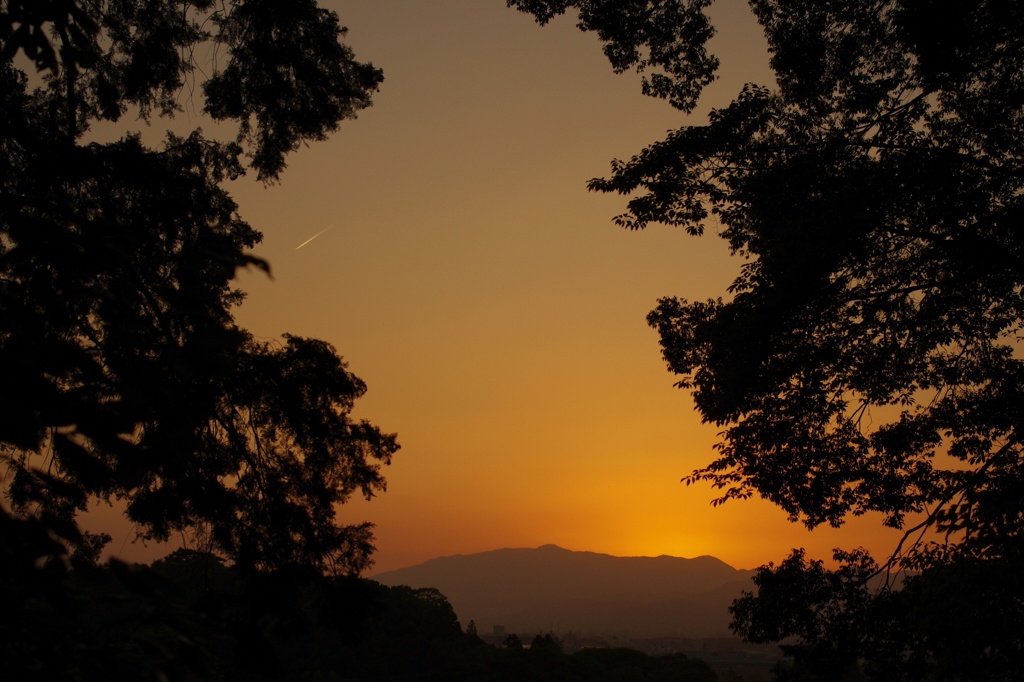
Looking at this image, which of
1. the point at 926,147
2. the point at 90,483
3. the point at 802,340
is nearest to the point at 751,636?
the point at 802,340

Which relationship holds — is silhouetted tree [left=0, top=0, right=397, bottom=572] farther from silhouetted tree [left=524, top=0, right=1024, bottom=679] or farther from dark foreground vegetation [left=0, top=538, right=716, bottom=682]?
silhouetted tree [left=524, top=0, right=1024, bottom=679]

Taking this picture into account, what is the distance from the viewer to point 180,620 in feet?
11.8

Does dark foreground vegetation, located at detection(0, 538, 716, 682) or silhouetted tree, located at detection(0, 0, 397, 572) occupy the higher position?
silhouetted tree, located at detection(0, 0, 397, 572)

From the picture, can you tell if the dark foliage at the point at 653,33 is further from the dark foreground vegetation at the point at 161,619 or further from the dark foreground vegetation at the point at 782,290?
the dark foreground vegetation at the point at 161,619

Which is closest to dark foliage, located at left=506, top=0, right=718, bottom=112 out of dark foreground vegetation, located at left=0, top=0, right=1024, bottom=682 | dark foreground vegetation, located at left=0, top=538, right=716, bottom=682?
dark foreground vegetation, located at left=0, top=0, right=1024, bottom=682

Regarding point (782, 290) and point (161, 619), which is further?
point (782, 290)

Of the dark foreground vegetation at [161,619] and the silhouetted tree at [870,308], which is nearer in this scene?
the dark foreground vegetation at [161,619]

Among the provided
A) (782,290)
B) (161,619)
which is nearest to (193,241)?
(161,619)

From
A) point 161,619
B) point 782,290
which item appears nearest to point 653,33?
point 782,290

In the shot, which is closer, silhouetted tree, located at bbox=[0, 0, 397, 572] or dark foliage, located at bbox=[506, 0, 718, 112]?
silhouetted tree, located at bbox=[0, 0, 397, 572]

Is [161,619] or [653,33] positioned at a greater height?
[653,33]

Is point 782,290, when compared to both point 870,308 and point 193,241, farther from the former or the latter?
point 193,241

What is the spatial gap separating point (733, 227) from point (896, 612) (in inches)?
235

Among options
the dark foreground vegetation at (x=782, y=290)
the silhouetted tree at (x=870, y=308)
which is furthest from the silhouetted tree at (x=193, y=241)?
the silhouetted tree at (x=870, y=308)
